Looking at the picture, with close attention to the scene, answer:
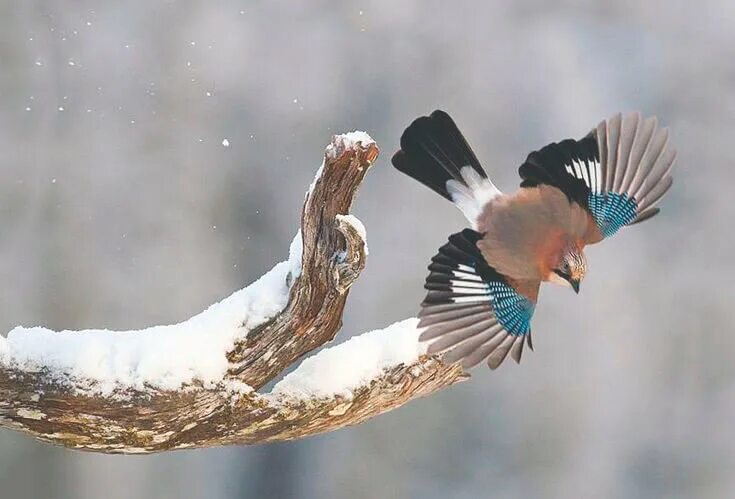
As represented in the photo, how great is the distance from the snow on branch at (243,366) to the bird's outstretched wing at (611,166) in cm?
22

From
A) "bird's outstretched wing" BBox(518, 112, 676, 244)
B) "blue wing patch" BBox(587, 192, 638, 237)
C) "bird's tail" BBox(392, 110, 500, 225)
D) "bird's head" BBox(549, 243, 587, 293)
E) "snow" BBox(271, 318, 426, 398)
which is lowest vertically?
"snow" BBox(271, 318, 426, 398)

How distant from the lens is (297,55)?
1847mm

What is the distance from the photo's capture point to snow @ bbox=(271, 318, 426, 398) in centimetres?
106

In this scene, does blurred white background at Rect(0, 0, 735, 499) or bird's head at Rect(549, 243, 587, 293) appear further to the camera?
blurred white background at Rect(0, 0, 735, 499)

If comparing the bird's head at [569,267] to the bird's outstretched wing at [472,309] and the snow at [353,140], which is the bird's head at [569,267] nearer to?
the bird's outstretched wing at [472,309]

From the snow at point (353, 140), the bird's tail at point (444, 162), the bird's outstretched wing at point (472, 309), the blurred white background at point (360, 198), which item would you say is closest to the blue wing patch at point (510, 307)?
the bird's outstretched wing at point (472, 309)

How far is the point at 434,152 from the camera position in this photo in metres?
1.02

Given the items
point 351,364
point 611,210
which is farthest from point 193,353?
point 611,210

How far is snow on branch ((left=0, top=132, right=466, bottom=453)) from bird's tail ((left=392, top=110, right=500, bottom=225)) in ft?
0.31

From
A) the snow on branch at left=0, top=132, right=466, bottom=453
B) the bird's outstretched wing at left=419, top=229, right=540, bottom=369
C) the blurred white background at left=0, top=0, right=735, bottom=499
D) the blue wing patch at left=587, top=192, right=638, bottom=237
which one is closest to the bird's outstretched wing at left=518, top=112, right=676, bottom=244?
the blue wing patch at left=587, top=192, right=638, bottom=237

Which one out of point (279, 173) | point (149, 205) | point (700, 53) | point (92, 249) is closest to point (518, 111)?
point (700, 53)

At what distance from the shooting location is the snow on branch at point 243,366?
0.94m

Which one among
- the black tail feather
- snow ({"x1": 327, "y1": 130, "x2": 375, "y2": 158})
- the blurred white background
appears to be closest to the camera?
snow ({"x1": 327, "y1": 130, "x2": 375, "y2": 158})

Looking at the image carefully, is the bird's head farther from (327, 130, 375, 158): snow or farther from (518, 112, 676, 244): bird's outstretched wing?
(327, 130, 375, 158): snow
